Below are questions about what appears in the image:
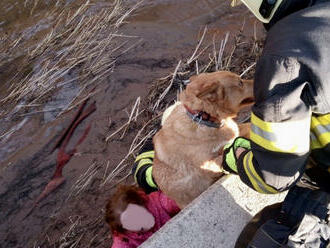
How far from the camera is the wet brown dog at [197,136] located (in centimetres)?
292

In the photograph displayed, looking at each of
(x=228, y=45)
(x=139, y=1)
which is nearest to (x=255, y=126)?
(x=228, y=45)

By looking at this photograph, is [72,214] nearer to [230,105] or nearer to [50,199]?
[50,199]

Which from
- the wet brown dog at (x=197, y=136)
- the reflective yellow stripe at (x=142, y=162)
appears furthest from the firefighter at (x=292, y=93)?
the reflective yellow stripe at (x=142, y=162)

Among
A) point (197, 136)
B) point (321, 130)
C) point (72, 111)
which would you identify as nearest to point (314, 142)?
point (321, 130)

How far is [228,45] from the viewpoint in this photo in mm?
5059

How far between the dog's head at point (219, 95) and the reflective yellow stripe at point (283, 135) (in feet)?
3.81

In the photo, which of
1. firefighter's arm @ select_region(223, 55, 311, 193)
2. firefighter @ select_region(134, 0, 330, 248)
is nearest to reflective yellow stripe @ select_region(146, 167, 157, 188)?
firefighter @ select_region(134, 0, 330, 248)

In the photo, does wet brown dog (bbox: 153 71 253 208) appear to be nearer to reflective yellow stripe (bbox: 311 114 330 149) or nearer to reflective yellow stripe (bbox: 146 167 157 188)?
reflective yellow stripe (bbox: 146 167 157 188)

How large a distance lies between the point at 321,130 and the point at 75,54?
425 centimetres

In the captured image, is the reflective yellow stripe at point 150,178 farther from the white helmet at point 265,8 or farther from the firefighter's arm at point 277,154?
the white helmet at point 265,8

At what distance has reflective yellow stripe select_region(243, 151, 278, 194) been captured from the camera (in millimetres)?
1929

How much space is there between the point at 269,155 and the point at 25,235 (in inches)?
122

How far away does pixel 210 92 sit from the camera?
284cm

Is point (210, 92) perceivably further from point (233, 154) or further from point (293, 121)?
point (293, 121)
